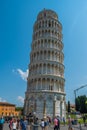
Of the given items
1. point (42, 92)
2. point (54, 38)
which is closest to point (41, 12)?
point (54, 38)

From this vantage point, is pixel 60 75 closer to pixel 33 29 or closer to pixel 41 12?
pixel 33 29

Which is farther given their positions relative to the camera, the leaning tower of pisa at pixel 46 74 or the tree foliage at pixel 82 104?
the tree foliage at pixel 82 104

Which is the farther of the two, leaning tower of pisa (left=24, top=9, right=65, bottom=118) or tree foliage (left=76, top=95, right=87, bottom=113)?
tree foliage (left=76, top=95, right=87, bottom=113)

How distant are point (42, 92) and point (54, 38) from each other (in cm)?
1716

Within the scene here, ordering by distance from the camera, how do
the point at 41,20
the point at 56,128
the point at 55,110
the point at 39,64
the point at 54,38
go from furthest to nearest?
the point at 41,20, the point at 54,38, the point at 39,64, the point at 55,110, the point at 56,128

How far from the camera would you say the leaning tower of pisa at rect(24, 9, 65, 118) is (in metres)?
47.5

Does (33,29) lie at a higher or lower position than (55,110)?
higher

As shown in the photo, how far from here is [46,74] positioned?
4928 centimetres

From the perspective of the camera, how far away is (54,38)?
5491cm

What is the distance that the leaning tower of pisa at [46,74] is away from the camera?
47500mm

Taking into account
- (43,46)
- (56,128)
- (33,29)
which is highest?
(33,29)

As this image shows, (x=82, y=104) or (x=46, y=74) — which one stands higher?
(x=46, y=74)

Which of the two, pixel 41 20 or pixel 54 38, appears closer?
pixel 54 38

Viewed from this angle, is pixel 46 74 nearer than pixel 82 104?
Yes
